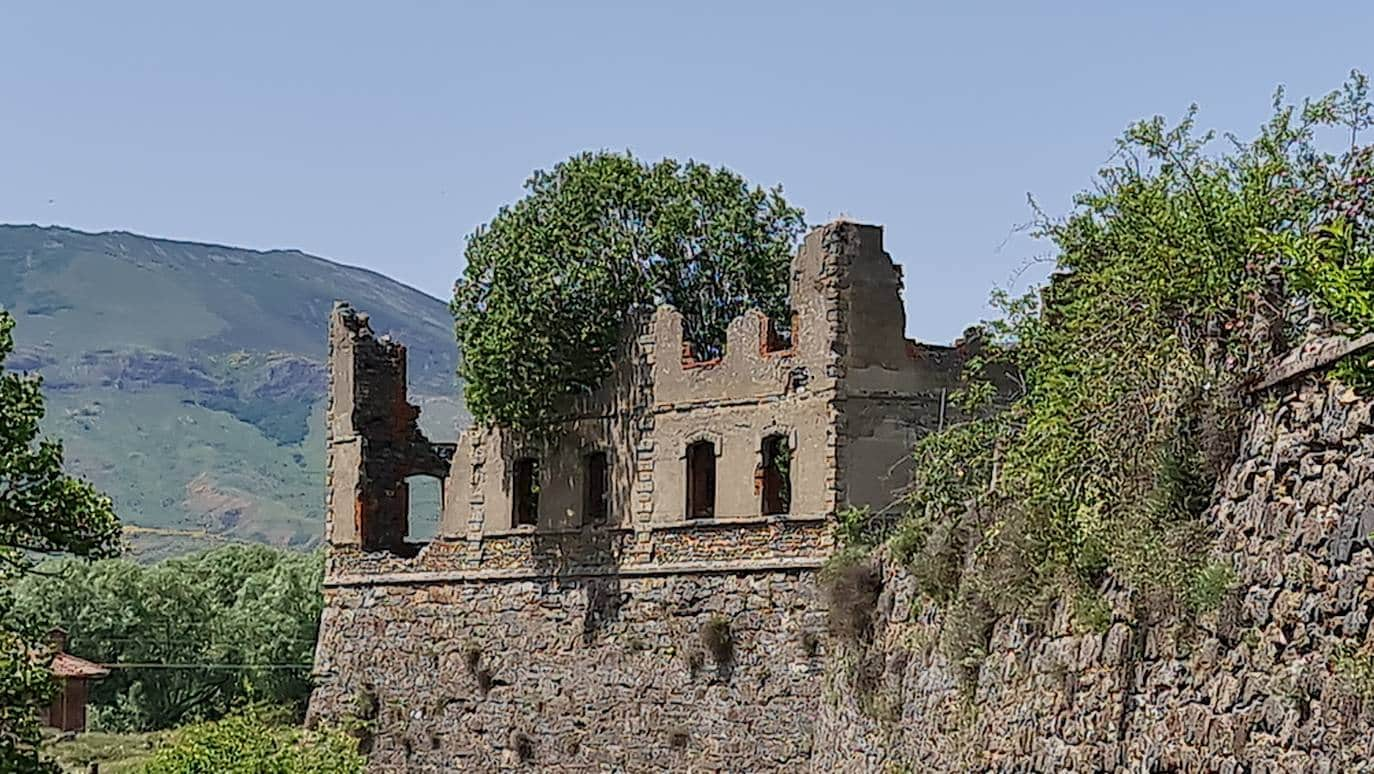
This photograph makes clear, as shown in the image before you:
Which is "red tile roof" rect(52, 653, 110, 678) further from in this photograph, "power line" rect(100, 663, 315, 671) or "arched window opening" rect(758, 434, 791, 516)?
"arched window opening" rect(758, 434, 791, 516)

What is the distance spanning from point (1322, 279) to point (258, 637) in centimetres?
5867

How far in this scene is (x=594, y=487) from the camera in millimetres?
42469

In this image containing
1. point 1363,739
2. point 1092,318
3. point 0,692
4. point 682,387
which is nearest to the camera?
point 1363,739

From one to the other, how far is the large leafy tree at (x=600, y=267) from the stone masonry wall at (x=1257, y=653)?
68.7 ft

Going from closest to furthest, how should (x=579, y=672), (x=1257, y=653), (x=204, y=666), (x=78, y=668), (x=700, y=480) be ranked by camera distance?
(x=1257, y=653), (x=700, y=480), (x=579, y=672), (x=78, y=668), (x=204, y=666)

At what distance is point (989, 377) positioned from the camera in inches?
1497

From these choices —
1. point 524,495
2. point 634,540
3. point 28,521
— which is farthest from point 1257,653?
point 524,495

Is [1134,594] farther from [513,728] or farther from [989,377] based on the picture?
[513,728]

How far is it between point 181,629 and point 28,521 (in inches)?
1965

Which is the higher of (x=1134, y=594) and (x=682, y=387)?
(x=682, y=387)

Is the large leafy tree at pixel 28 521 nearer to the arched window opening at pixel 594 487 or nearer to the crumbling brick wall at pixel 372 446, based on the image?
the arched window opening at pixel 594 487

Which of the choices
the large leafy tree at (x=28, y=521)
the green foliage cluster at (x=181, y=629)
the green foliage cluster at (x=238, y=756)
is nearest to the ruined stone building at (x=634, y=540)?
the green foliage cluster at (x=238, y=756)

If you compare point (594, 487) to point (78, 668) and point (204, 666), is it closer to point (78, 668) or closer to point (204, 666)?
point (78, 668)

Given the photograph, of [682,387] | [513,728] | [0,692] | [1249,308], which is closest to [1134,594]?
[1249,308]
